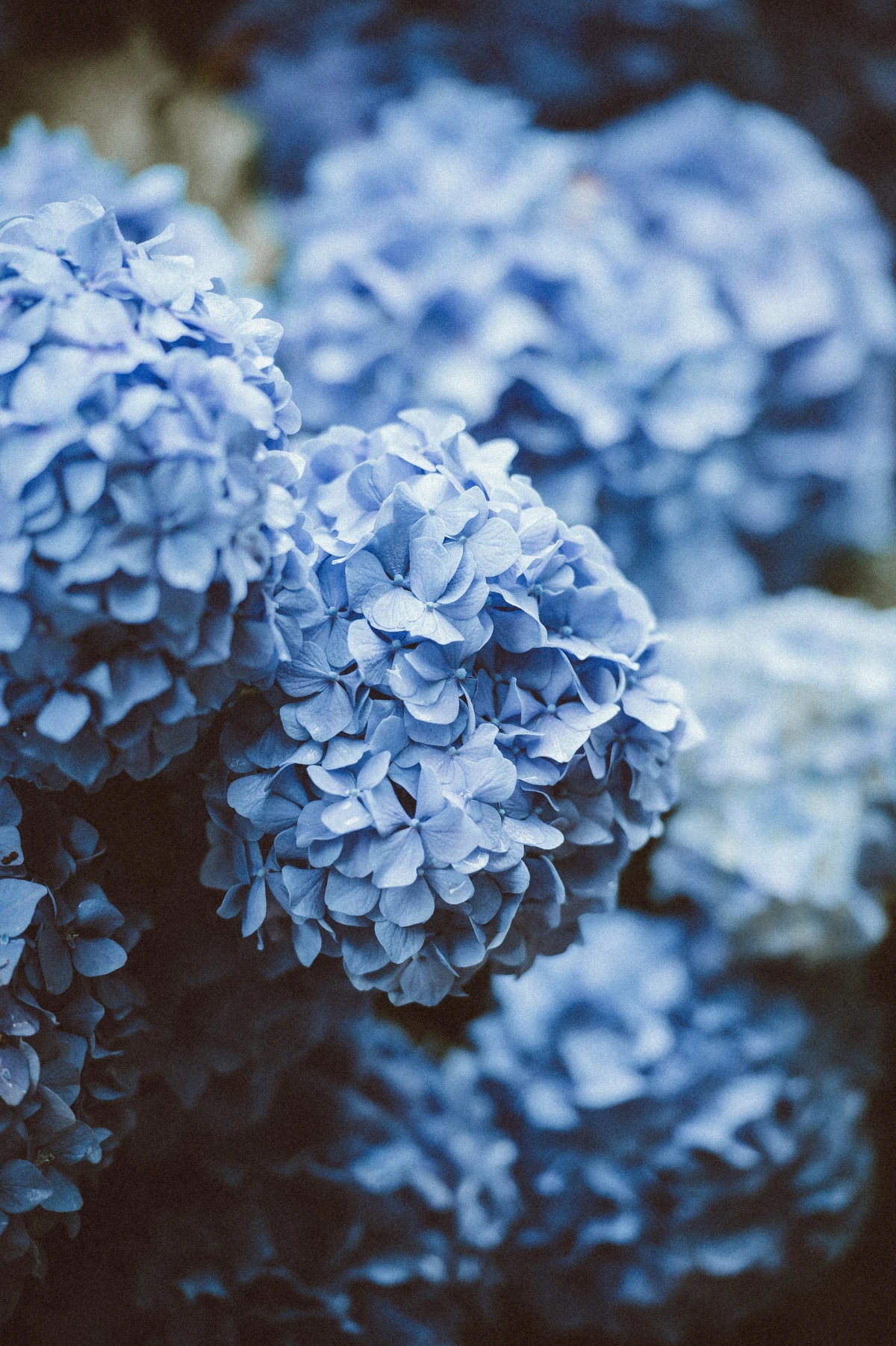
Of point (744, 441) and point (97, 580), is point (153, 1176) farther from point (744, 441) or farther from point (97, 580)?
point (744, 441)

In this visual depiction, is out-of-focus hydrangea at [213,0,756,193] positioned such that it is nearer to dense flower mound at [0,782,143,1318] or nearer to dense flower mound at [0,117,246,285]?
dense flower mound at [0,117,246,285]

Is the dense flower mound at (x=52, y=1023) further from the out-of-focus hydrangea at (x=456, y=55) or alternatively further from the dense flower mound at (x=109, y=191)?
the out-of-focus hydrangea at (x=456, y=55)

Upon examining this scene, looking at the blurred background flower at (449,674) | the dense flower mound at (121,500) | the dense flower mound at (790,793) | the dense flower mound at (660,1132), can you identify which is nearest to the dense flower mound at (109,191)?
the blurred background flower at (449,674)

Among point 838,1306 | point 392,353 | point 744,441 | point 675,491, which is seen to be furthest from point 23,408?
point 838,1306

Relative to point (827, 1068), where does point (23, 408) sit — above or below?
above

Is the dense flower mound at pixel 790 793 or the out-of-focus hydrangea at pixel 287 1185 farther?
the dense flower mound at pixel 790 793

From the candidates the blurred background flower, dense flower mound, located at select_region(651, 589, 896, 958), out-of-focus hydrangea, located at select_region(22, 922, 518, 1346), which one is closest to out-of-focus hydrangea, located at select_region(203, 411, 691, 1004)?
the blurred background flower
